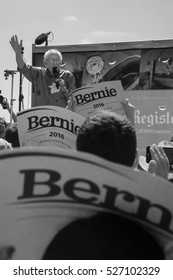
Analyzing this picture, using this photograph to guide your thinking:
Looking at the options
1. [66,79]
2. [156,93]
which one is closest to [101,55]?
[156,93]

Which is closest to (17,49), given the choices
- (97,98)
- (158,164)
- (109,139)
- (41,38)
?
(97,98)

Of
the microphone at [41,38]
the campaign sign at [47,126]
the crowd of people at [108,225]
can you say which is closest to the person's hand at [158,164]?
the crowd of people at [108,225]

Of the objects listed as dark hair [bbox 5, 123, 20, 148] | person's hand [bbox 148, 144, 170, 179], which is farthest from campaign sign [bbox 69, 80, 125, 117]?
person's hand [bbox 148, 144, 170, 179]

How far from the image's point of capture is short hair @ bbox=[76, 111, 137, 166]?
133 centimetres

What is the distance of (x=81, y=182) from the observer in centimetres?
108

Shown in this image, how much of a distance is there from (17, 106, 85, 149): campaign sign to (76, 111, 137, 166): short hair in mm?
1678

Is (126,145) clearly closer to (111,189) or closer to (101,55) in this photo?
(111,189)

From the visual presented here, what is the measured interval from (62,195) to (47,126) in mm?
2040

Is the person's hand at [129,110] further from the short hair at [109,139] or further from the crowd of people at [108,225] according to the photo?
the short hair at [109,139]

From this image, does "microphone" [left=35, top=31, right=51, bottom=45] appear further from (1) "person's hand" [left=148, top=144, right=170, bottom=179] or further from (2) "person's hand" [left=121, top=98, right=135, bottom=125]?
(1) "person's hand" [left=148, top=144, right=170, bottom=179]

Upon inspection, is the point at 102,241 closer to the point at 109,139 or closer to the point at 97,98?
the point at 109,139

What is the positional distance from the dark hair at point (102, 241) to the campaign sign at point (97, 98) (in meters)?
2.81

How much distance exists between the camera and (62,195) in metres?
1.10

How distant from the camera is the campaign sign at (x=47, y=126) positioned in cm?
310
